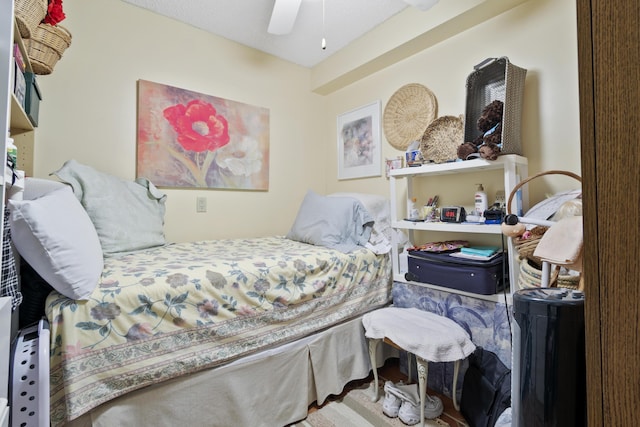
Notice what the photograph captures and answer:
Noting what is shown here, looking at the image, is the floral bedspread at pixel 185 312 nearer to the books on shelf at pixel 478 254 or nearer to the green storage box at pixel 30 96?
the books on shelf at pixel 478 254

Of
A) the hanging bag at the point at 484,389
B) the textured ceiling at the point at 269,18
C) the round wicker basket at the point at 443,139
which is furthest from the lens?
the textured ceiling at the point at 269,18

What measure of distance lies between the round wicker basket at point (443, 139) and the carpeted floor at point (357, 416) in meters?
1.41

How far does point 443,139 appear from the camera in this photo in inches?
72.5

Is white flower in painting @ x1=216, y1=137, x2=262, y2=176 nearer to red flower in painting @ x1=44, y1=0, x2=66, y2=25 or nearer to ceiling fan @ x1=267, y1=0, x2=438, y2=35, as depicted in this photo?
ceiling fan @ x1=267, y1=0, x2=438, y2=35

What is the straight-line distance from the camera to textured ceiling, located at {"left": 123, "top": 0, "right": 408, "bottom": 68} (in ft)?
6.52

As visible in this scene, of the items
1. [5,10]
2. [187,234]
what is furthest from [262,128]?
[5,10]

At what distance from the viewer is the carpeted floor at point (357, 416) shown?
1473 millimetres

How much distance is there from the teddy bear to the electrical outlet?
6.00 ft

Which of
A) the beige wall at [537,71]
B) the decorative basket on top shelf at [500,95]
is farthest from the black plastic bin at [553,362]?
the beige wall at [537,71]

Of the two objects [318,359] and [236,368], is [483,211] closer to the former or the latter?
[318,359]

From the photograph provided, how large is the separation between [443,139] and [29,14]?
6.88 ft

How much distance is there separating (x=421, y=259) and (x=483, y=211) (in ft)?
1.40

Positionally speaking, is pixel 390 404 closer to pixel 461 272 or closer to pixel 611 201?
pixel 461 272

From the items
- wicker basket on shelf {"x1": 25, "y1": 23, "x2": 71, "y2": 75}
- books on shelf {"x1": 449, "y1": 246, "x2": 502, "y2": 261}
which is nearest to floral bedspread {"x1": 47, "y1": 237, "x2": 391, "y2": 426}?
books on shelf {"x1": 449, "y1": 246, "x2": 502, "y2": 261}
